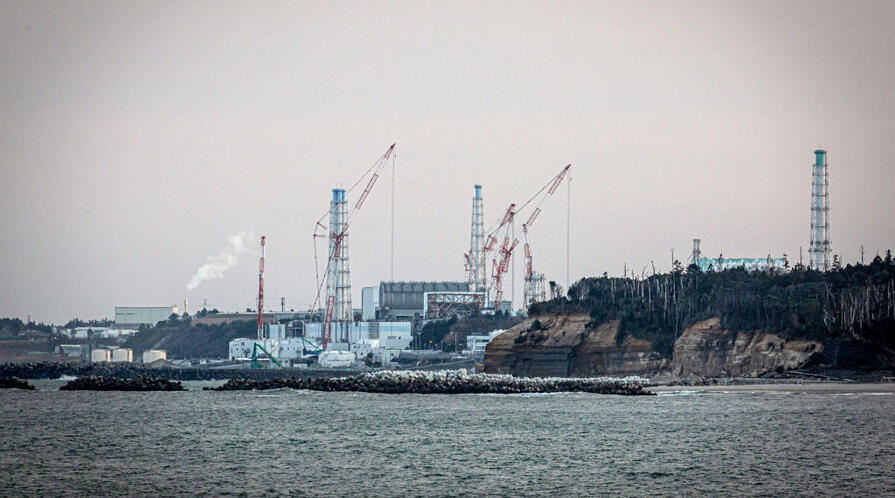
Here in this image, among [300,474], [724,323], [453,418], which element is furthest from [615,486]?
[724,323]

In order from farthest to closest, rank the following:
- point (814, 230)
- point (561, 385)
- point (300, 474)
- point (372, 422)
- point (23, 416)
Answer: point (814, 230) → point (561, 385) → point (23, 416) → point (372, 422) → point (300, 474)

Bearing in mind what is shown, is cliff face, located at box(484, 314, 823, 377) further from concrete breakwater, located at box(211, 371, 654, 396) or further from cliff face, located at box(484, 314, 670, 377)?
concrete breakwater, located at box(211, 371, 654, 396)

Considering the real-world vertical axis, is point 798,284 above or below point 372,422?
above

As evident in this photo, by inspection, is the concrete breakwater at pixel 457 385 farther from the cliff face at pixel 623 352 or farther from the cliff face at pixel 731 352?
the cliff face at pixel 623 352

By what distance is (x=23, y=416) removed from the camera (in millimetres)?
98250

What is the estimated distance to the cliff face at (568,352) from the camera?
6112 inches

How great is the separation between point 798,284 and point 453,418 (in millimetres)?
77717

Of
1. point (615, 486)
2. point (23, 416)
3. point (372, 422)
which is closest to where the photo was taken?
point (615, 486)

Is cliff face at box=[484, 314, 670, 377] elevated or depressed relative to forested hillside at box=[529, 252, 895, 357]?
depressed

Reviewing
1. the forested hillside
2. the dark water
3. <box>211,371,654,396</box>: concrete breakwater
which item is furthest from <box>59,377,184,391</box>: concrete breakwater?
the forested hillside

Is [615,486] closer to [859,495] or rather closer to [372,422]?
[859,495]

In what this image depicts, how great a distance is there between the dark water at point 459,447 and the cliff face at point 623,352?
2749 centimetres

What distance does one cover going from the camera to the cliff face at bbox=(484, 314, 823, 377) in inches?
5571

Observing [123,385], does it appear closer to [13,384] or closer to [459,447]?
[13,384]
